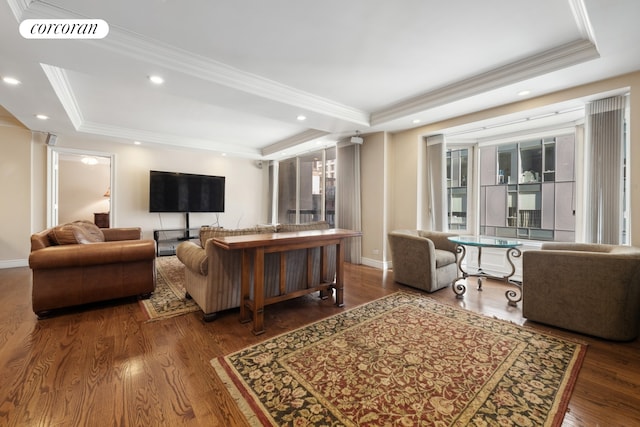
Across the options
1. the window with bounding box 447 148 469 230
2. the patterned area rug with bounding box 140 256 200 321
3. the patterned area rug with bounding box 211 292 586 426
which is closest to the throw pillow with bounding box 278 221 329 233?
the patterned area rug with bounding box 211 292 586 426

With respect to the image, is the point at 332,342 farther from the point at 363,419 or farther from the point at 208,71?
the point at 208,71

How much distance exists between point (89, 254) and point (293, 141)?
419 cm

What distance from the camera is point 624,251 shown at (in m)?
2.21

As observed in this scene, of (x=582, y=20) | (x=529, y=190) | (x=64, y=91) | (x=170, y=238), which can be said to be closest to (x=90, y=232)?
(x=64, y=91)

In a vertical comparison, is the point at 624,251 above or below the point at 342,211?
below

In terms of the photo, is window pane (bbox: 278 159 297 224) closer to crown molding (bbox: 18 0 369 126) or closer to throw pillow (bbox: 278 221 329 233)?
crown molding (bbox: 18 0 369 126)

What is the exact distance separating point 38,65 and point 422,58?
3.73m

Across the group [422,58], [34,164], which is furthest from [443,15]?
[34,164]

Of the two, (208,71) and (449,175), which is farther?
(449,175)

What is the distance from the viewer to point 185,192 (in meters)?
6.02

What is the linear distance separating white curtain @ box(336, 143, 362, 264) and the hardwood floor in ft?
7.26

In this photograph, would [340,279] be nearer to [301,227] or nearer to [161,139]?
[301,227]

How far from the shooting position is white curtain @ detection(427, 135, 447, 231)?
4.33 metres

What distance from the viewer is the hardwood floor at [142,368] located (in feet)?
4.53
